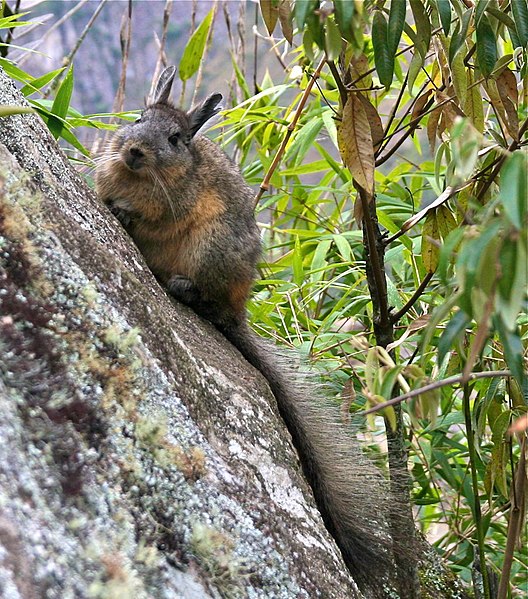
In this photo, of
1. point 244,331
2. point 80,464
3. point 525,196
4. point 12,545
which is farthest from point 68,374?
point 244,331

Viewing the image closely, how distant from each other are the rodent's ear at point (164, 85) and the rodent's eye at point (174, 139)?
0.59ft

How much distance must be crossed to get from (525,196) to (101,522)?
88 centimetres

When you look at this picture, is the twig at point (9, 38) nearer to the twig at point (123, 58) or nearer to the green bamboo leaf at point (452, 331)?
the twig at point (123, 58)

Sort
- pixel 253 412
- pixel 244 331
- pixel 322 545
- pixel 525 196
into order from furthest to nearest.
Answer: pixel 244 331 → pixel 253 412 → pixel 322 545 → pixel 525 196

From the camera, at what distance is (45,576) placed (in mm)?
1342

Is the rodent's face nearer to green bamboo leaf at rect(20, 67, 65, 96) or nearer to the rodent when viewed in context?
the rodent

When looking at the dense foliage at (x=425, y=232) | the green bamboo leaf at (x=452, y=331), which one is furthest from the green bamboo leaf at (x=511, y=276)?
the green bamboo leaf at (x=452, y=331)

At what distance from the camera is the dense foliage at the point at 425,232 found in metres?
1.41

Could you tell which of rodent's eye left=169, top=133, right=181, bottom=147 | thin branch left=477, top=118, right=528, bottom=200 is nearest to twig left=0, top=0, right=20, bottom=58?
rodent's eye left=169, top=133, right=181, bottom=147

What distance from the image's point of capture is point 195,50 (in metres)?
4.06

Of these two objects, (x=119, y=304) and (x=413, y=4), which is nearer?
(x=119, y=304)

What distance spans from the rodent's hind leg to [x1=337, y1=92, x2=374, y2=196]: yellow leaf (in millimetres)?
1005

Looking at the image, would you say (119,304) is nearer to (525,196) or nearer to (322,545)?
(322,545)

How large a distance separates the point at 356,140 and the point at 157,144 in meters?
1.35
